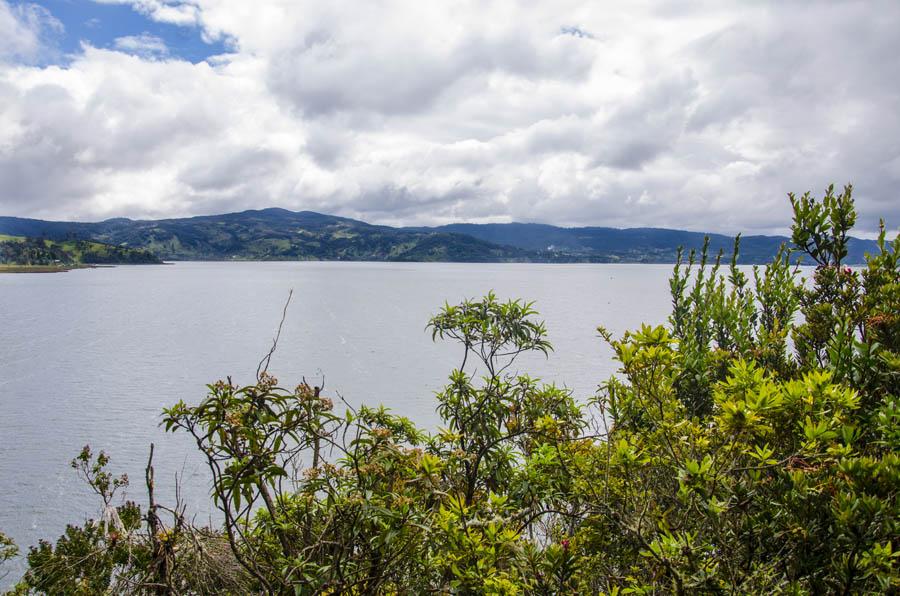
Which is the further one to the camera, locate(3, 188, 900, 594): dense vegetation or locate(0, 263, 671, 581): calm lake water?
locate(0, 263, 671, 581): calm lake water

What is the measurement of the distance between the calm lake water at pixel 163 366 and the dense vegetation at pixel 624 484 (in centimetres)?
144

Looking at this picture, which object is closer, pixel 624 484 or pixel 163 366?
pixel 624 484

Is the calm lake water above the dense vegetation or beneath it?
beneath

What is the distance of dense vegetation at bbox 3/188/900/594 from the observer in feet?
11.1

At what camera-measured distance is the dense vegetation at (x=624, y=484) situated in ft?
11.1

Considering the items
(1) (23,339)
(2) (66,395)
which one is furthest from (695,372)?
(1) (23,339)

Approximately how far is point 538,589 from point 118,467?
29.5 m

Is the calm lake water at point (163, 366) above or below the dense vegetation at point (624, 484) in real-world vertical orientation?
below

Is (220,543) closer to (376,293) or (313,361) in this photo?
(313,361)

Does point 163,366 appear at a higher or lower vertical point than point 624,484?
lower

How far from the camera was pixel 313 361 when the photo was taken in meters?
54.1

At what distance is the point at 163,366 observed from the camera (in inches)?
2014

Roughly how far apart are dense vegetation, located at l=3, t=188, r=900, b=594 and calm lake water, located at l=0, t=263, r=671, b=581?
1.44 m

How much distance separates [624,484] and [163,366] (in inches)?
2146
